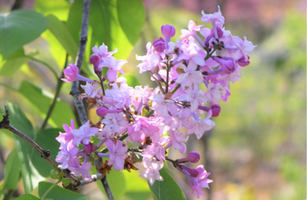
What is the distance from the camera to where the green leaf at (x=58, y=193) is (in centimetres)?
23

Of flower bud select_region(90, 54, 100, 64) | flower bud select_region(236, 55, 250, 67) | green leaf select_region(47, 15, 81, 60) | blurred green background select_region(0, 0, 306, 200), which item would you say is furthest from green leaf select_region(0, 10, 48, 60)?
blurred green background select_region(0, 0, 306, 200)

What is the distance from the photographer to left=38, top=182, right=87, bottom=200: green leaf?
231 millimetres

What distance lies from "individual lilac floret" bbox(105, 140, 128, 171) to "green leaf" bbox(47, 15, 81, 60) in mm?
203

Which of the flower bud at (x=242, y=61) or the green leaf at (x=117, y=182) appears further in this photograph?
the green leaf at (x=117, y=182)

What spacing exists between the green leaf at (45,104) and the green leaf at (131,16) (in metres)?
0.15

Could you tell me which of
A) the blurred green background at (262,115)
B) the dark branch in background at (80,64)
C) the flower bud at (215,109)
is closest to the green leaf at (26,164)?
the dark branch in background at (80,64)

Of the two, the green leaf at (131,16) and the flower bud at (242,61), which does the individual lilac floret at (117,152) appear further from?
the green leaf at (131,16)

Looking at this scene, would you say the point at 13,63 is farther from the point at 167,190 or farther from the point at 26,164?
the point at 167,190

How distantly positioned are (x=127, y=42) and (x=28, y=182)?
222mm

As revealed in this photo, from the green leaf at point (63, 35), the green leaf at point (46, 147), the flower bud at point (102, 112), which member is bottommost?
the green leaf at point (46, 147)

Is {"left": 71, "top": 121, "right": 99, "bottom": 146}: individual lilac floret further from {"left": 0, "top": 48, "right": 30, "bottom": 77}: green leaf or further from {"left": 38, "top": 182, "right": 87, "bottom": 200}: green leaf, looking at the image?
{"left": 0, "top": 48, "right": 30, "bottom": 77}: green leaf

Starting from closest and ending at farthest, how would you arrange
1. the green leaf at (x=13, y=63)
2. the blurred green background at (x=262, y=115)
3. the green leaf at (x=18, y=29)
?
the green leaf at (x=18, y=29)
the green leaf at (x=13, y=63)
the blurred green background at (x=262, y=115)

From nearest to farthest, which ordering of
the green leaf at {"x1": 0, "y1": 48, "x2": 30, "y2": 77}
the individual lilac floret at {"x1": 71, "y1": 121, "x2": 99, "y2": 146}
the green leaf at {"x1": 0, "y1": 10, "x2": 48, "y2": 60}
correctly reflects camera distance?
the individual lilac floret at {"x1": 71, "y1": 121, "x2": 99, "y2": 146} < the green leaf at {"x1": 0, "y1": 10, "x2": 48, "y2": 60} < the green leaf at {"x1": 0, "y1": 48, "x2": 30, "y2": 77}

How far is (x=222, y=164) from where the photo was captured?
366 cm
